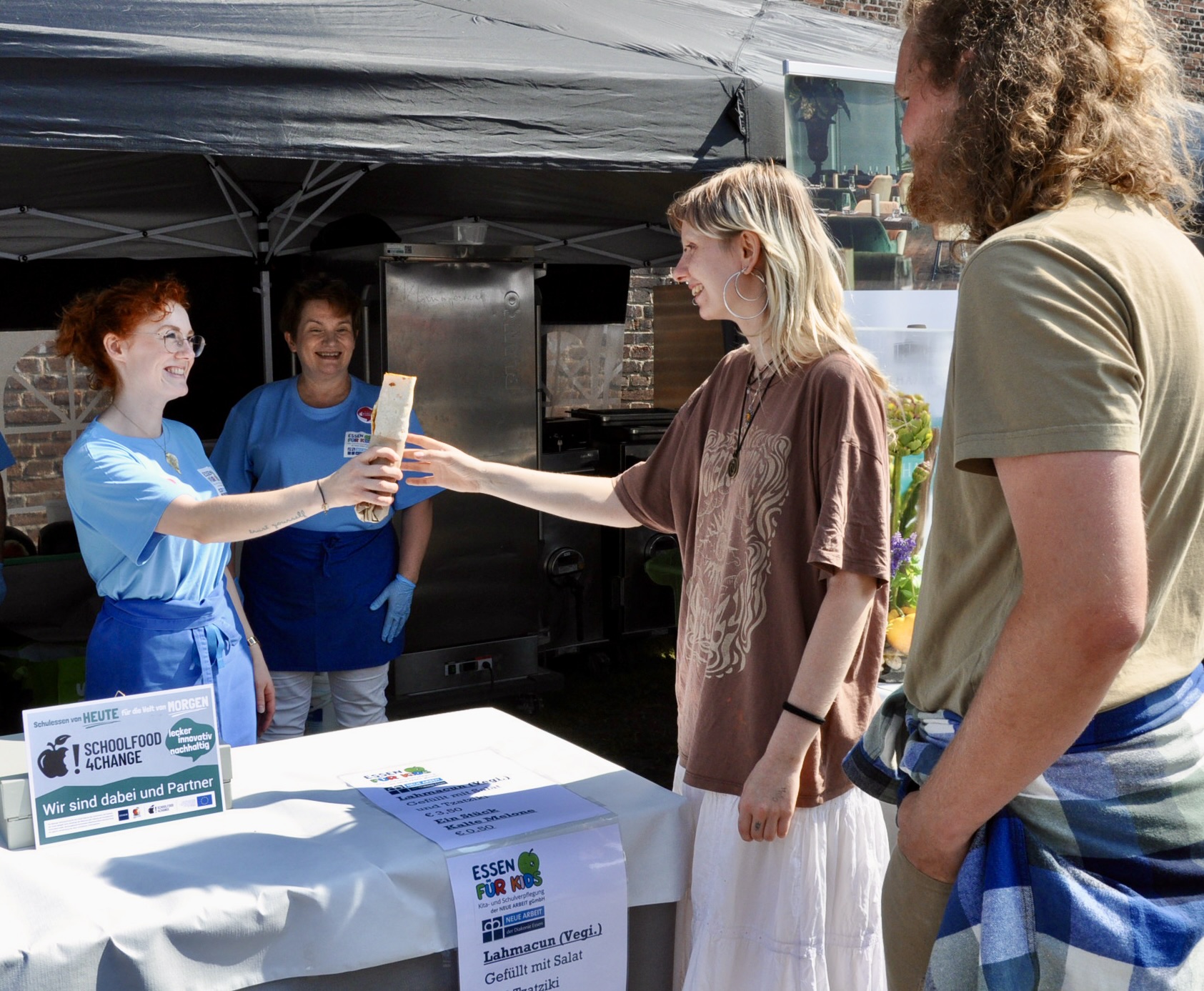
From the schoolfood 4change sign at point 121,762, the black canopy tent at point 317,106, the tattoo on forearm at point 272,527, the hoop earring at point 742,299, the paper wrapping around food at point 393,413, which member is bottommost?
the schoolfood 4change sign at point 121,762

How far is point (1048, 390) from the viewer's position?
97cm

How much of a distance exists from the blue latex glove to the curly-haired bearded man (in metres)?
2.92

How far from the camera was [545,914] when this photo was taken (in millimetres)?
1703

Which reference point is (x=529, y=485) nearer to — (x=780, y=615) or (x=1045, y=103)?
(x=780, y=615)

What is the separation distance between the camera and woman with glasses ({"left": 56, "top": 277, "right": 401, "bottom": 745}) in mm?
2533

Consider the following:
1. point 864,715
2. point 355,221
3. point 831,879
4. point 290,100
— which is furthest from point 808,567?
point 355,221

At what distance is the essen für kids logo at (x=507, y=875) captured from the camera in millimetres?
1663

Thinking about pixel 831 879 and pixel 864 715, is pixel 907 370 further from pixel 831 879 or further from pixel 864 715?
pixel 831 879

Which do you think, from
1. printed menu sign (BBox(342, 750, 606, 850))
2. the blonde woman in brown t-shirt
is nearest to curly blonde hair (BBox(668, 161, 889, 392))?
the blonde woman in brown t-shirt

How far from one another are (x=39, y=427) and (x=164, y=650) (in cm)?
519

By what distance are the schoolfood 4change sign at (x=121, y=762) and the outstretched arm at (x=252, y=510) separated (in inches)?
24.7

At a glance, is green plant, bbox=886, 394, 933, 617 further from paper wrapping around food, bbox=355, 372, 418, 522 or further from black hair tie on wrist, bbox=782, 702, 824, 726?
paper wrapping around food, bbox=355, 372, 418, 522

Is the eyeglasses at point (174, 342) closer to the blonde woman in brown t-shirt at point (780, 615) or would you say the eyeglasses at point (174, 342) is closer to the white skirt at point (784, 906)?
the blonde woman in brown t-shirt at point (780, 615)

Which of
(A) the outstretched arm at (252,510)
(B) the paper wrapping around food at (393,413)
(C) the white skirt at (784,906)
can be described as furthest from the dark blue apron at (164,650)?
(C) the white skirt at (784,906)
